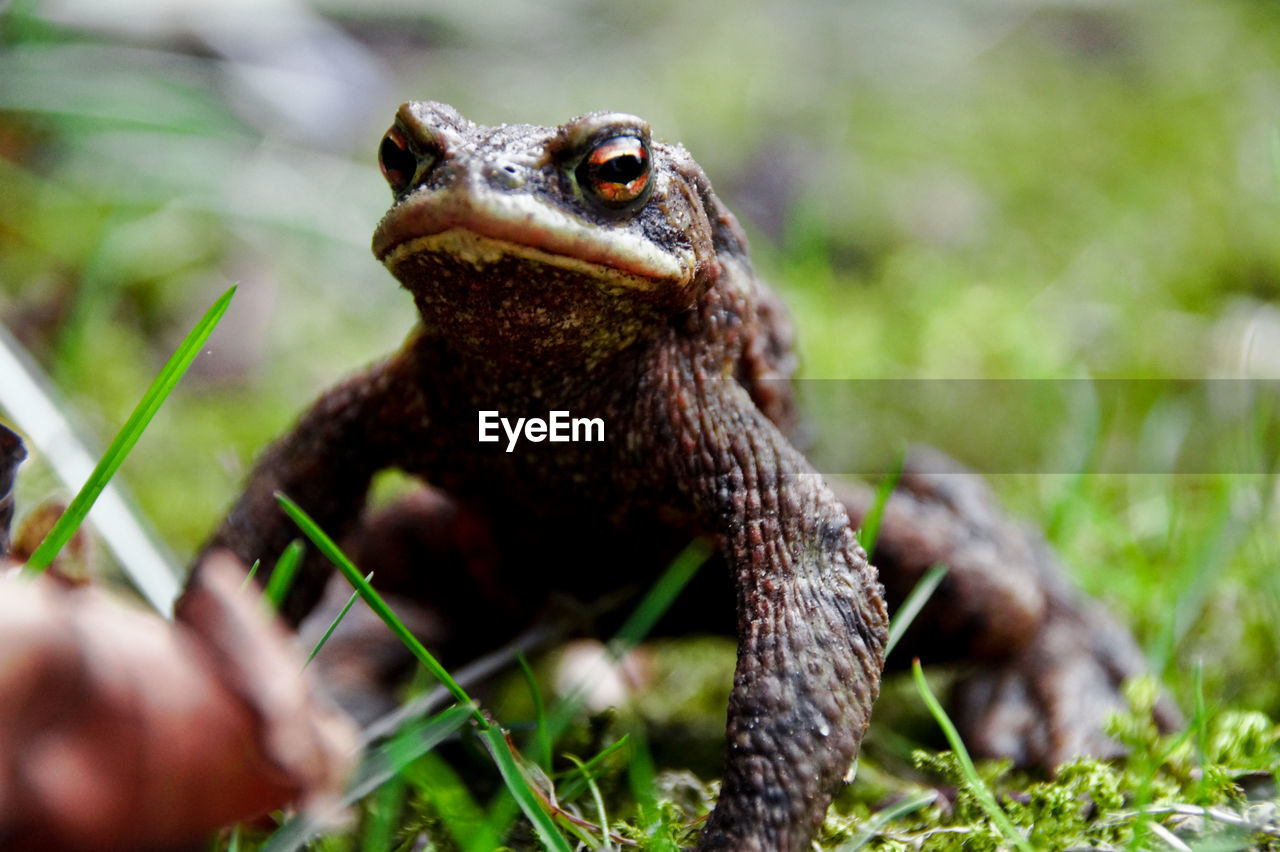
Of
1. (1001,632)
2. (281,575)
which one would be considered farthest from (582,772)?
(1001,632)

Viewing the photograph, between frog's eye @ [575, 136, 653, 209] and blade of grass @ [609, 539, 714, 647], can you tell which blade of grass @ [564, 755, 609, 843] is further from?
frog's eye @ [575, 136, 653, 209]

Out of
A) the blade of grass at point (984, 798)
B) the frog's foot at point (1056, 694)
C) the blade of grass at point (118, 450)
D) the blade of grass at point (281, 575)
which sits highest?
the blade of grass at point (118, 450)

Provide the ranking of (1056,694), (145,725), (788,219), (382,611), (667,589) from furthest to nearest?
(788,219), (1056,694), (667,589), (382,611), (145,725)

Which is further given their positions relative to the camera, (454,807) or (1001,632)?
(1001,632)

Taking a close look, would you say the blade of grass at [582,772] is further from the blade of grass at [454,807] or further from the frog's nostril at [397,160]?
the frog's nostril at [397,160]

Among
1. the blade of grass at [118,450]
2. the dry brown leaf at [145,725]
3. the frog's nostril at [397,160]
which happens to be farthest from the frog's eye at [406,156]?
the dry brown leaf at [145,725]

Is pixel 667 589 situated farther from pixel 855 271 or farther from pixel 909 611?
pixel 855 271
